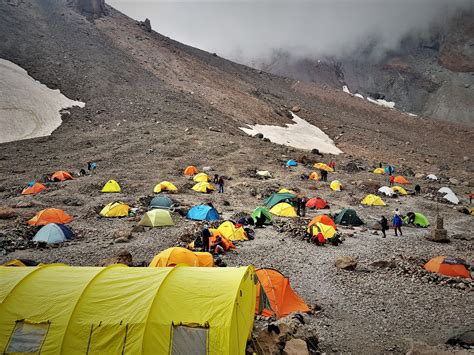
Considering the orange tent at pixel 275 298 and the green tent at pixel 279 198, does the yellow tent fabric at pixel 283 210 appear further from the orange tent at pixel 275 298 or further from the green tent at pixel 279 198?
the orange tent at pixel 275 298

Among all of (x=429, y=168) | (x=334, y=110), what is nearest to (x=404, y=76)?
(x=334, y=110)

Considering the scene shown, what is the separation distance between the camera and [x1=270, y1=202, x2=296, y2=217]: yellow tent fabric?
927 inches

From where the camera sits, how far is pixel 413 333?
9.05 metres

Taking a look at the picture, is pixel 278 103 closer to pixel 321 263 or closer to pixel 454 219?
pixel 454 219

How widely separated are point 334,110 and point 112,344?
2793 inches

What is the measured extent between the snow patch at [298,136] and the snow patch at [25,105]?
21977mm

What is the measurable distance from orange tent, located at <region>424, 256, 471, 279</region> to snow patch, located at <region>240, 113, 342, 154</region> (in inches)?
1361

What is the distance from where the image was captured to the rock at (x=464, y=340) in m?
8.20

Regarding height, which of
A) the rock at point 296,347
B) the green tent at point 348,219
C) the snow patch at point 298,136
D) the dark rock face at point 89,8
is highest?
the dark rock face at point 89,8

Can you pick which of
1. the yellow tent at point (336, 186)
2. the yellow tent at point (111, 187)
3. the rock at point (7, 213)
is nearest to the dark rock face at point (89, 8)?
the yellow tent at point (111, 187)

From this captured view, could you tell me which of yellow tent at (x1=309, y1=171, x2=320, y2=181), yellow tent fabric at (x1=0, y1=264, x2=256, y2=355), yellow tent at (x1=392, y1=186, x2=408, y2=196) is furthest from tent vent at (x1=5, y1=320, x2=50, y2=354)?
yellow tent at (x1=392, y1=186, x2=408, y2=196)

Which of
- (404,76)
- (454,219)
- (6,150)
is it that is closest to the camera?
(454,219)

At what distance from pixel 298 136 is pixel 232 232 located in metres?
36.3

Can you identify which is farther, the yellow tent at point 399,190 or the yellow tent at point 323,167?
the yellow tent at point 323,167
